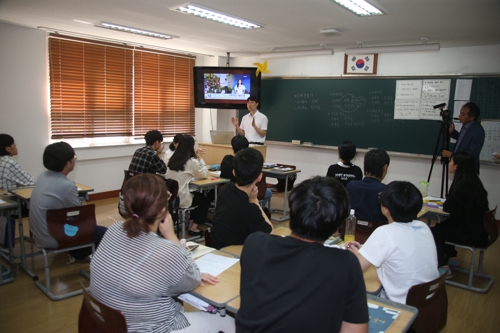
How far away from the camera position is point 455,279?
3.96 metres

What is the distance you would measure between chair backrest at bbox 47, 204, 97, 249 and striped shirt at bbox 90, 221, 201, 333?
1.64 metres

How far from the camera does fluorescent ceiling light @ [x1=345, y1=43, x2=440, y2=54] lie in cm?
544

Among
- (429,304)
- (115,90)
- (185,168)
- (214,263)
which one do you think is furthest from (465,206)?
(115,90)

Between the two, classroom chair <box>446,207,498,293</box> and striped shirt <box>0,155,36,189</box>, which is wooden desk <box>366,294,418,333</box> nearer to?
classroom chair <box>446,207,498,293</box>

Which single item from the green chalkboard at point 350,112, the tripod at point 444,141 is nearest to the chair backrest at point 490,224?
the tripod at point 444,141

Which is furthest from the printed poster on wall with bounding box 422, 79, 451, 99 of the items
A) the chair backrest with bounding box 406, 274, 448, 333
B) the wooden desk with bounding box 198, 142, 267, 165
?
the chair backrest with bounding box 406, 274, 448, 333

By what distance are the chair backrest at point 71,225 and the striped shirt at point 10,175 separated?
1308 millimetres

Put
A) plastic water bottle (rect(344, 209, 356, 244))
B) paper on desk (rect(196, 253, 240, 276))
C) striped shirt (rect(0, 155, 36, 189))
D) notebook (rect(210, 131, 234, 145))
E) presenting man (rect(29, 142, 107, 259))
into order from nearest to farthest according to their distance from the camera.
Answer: paper on desk (rect(196, 253, 240, 276)) → plastic water bottle (rect(344, 209, 356, 244)) → presenting man (rect(29, 142, 107, 259)) → striped shirt (rect(0, 155, 36, 189)) → notebook (rect(210, 131, 234, 145))

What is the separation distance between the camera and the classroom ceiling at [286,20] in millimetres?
3830

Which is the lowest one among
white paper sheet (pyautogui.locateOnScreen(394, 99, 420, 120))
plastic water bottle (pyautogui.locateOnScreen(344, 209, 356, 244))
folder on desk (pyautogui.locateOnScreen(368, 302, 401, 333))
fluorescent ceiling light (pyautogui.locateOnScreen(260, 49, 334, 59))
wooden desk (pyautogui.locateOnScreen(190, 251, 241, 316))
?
folder on desk (pyautogui.locateOnScreen(368, 302, 401, 333))

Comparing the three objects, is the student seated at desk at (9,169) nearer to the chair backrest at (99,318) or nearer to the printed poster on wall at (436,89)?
the chair backrest at (99,318)

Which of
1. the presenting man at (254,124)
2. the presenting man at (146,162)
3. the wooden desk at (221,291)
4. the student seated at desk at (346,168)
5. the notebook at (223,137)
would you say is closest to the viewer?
the wooden desk at (221,291)

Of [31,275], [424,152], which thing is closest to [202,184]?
[31,275]

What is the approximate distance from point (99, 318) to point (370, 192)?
2205 millimetres
